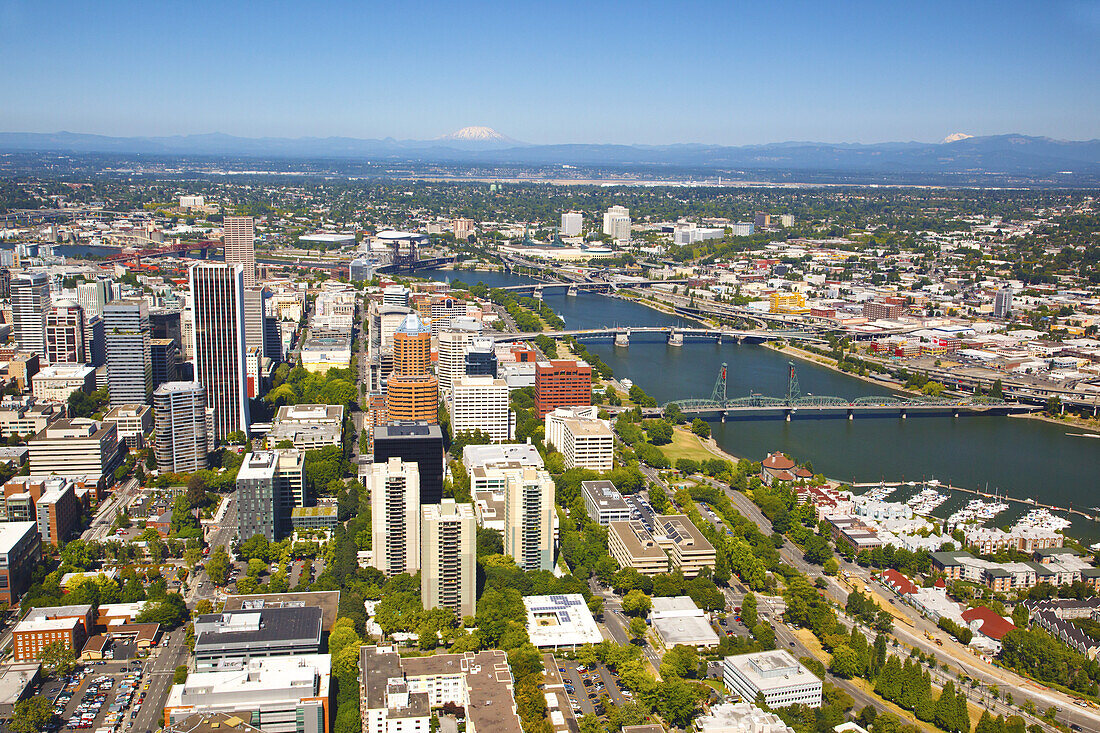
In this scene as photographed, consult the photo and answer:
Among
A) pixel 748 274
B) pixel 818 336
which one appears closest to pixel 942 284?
pixel 748 274

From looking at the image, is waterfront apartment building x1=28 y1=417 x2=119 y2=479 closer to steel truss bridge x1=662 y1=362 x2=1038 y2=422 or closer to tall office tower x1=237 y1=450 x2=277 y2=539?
tall office tower x1=237 y1=450 x2=277 y2=539

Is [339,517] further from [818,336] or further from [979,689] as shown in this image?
[818,336]

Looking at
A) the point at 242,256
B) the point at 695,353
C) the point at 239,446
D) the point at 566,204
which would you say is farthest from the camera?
the point at 566,204

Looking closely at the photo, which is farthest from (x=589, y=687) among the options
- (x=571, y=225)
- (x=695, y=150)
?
(x=695, y=150)

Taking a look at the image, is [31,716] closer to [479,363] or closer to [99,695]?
[99,695]

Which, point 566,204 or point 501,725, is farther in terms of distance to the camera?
point 566,204

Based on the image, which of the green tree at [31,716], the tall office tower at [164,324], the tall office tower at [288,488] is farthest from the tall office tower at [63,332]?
the green tree at [31,716]

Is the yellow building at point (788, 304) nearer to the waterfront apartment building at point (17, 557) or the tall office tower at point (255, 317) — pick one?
the tall office tower at point (255, 317)
